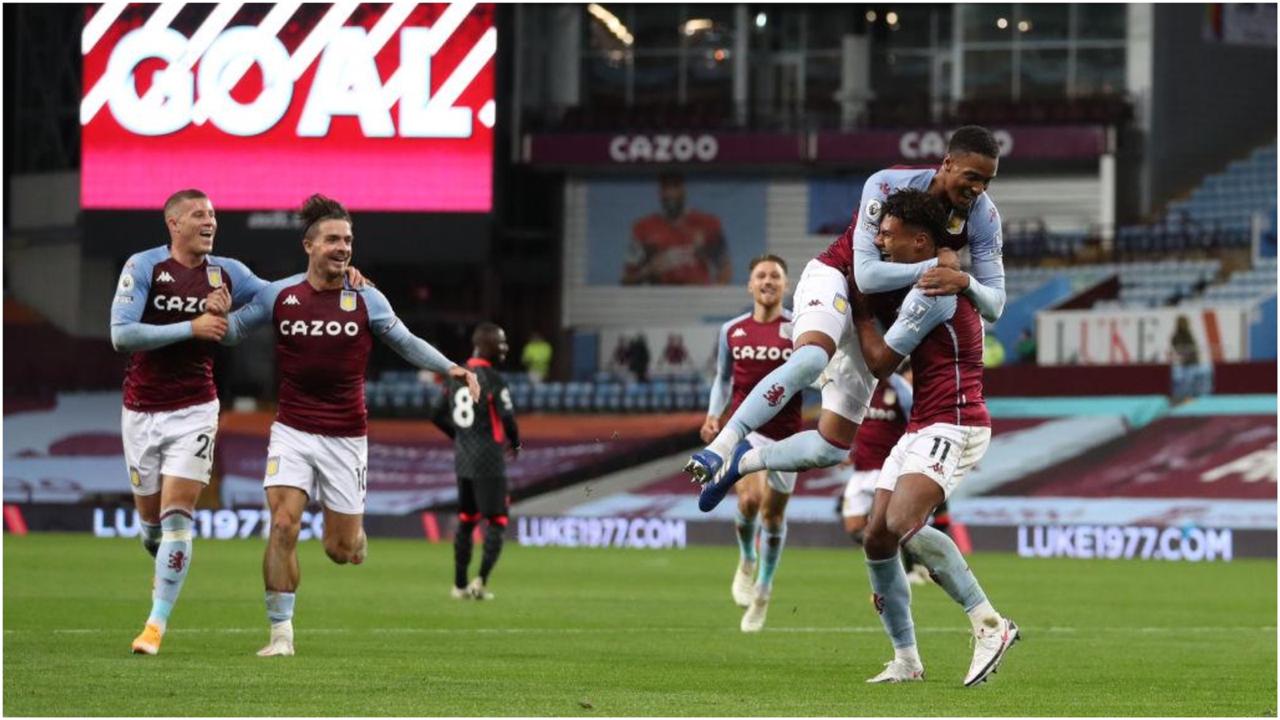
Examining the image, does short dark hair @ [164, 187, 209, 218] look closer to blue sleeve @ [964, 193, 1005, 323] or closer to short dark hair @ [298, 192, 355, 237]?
short dark hair @ [298, 192, 355, 237]

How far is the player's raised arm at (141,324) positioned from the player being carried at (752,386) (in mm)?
4129

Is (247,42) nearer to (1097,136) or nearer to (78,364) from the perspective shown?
(78,364)

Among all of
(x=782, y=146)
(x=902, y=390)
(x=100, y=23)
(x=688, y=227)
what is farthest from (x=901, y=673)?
(x=688, y=227)

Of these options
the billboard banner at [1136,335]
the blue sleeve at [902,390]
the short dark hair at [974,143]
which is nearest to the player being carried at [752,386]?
the blue sleeve at [902,390]

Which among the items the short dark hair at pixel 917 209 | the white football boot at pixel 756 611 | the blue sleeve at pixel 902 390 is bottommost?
the white football boot at pixel 756 611

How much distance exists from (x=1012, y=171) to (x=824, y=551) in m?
20.8

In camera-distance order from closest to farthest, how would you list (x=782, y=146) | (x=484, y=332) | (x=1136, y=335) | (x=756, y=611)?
(x=756, y=611)
(x=484, y=332)
(x=1136, y=335)
(x=782, y=146)

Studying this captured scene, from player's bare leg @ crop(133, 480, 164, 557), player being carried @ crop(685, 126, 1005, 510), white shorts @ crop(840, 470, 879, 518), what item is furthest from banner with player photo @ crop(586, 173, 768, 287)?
player being carried @ crop(685, 126, 1005, 510)

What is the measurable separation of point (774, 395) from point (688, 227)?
130 ft

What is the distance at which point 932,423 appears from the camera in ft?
A: 33.5

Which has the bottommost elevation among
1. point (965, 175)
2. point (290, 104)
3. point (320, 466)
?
point (320, 466)

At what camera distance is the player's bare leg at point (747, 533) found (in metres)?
15.0

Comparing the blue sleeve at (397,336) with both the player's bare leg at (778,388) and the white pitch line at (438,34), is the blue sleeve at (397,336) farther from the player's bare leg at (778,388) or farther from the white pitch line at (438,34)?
the white pitch line at (438,34)

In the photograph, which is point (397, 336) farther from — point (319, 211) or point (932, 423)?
point (932, 423)
